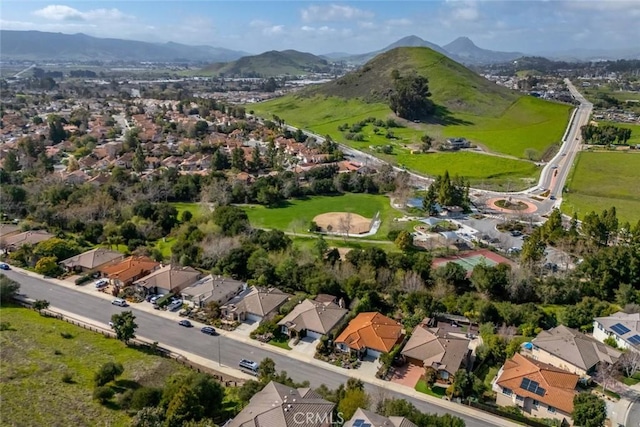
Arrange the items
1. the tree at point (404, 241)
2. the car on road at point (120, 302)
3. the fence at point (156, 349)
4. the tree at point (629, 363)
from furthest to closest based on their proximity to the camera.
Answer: the tree at point (404, 241) → the car on road at point (120, 302) → the tree at point (629, 363) → the fence at point (156, 349)

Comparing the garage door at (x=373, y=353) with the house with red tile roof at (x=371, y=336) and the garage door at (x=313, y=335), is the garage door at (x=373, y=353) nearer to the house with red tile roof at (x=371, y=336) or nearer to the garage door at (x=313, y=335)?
the house with red tile roof at (x=371, y=336)

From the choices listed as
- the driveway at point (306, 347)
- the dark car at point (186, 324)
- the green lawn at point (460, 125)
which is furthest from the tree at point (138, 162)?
the driveway at point (306, 347)

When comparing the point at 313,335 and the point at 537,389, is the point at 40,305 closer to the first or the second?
the point at 313,335

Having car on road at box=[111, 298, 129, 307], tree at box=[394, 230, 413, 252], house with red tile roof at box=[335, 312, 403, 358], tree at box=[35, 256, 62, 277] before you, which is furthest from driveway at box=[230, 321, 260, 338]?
tree at box=[35, 256, 62, 277]

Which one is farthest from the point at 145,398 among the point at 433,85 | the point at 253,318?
the point at 433,85

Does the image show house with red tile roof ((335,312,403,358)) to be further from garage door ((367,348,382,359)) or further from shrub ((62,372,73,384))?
shrub ((62,372,73,384))
